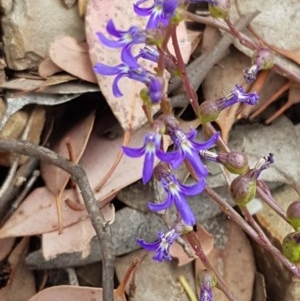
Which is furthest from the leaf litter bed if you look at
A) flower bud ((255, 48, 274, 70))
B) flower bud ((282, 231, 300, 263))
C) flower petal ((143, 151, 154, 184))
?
flower petal ((143, 151, 154, 184))

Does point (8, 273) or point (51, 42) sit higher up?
point (51, 42)

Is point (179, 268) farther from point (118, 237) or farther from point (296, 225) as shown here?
point (296, 225)

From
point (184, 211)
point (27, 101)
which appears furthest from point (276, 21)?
point (184, 211)

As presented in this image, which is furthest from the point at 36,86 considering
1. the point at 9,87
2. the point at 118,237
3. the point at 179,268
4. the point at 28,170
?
the point at 179,268

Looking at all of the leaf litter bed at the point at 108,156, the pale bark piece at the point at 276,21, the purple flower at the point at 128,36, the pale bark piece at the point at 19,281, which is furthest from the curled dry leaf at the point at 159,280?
the purple flower at the point at 128,36

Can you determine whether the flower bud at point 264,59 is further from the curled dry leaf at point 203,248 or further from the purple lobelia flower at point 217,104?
the curled dry leaf at point 203,248

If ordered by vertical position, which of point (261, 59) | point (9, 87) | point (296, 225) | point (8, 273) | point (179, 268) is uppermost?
point (261, 59)

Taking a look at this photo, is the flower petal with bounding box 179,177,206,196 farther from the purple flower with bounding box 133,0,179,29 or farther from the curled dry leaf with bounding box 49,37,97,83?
the curled dry leaf with bounding box 49,37,97,83
